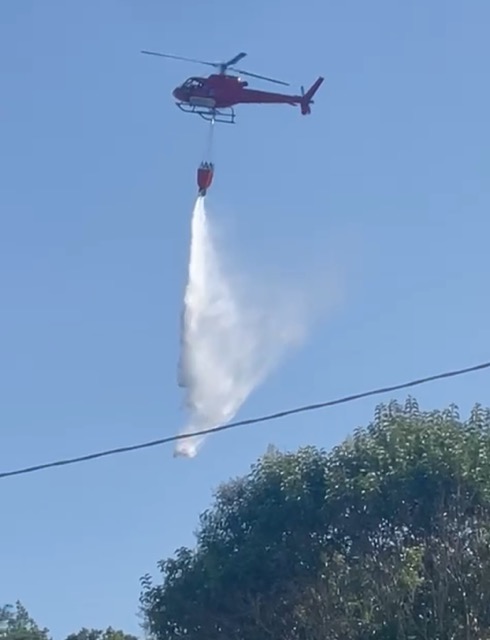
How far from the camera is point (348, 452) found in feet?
114

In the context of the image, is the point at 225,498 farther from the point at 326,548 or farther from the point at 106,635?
the point at 106,635

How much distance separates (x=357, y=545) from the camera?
34.0 meters

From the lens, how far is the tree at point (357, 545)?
3275 cm

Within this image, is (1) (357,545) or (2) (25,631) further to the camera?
(2) (25,631)

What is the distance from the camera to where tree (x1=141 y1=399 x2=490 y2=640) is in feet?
107

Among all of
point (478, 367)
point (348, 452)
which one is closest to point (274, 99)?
point (348, 452)

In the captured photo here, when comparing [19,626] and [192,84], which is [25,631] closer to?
[19,626]

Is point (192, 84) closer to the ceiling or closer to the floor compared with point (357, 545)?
closer to the ceiling

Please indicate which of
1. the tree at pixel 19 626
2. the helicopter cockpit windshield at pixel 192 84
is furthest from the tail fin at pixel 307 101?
the tree at pixel 19 626

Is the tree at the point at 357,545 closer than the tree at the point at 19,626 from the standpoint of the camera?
Yes

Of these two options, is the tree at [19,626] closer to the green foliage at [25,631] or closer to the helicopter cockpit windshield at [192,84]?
the green foliage at [25,631]

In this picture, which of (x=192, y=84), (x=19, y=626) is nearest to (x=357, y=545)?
(x=192, y=84)

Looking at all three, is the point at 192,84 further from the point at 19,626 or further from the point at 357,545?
the point at 19,626

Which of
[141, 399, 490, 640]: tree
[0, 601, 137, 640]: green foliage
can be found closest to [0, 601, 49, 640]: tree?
[0, 601, 137, 640]: green foliage
